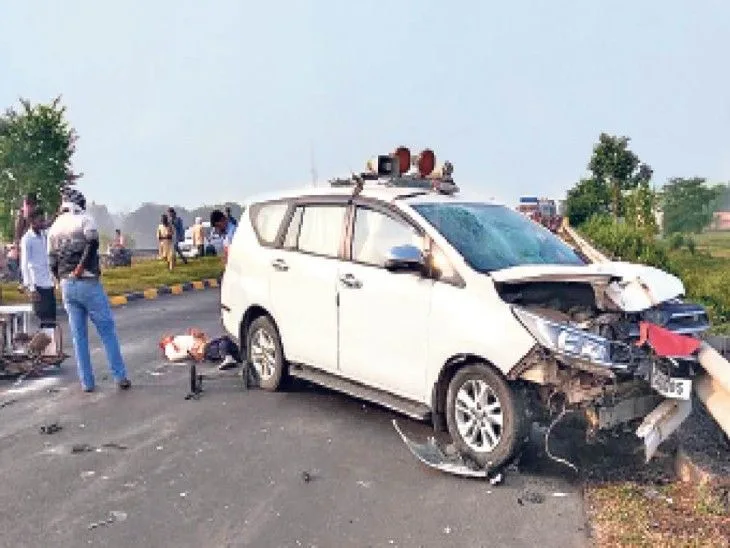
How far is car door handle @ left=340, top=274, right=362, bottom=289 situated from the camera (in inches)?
241

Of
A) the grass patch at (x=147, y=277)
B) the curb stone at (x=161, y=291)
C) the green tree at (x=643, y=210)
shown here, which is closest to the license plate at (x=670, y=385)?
the curb stone at (x=161, y=291)

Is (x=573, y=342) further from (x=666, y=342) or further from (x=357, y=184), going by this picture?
(x=357, y=184)

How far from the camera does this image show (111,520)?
14.5 feet

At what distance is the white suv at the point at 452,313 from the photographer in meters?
4.86

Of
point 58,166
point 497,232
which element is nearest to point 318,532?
point 497,232

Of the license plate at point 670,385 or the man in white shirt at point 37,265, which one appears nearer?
the license plate at point 670,385

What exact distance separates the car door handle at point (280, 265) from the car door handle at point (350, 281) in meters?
0.84

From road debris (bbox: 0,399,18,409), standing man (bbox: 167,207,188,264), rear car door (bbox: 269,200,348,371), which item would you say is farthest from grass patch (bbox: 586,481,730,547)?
standing man (bbox: 167,207,188,264)

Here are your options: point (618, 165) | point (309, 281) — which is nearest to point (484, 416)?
point (309, 281)

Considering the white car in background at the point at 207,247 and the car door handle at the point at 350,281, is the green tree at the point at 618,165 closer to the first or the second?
the white car in background at the point at 207,247

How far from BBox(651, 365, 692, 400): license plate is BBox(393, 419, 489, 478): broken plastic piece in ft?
4.07

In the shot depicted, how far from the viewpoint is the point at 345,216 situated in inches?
256

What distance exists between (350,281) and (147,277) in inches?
597

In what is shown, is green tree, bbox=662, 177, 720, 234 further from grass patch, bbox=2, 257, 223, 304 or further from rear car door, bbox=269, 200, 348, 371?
rear car door, bbox=269, 200, 348, 371
